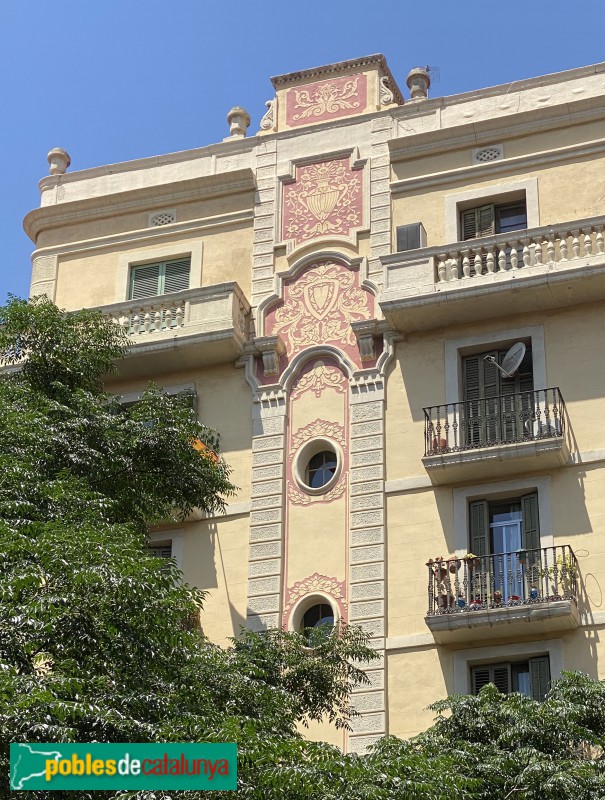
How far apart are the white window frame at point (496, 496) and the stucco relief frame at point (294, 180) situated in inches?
195

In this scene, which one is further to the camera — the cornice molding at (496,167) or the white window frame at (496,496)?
the cornice molding at (496,167)

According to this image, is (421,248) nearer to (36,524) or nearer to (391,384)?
(391,384)

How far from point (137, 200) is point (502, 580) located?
32.8 feet

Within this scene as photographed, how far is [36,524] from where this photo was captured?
16547 mm

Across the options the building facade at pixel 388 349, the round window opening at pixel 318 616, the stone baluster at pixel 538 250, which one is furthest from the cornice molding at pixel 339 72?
the round window opening at pixel 318 616

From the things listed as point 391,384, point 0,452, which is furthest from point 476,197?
point 0,452

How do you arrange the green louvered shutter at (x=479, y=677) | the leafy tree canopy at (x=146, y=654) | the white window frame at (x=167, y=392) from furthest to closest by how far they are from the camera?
the white window frame at (x=167, y=392), the green louvered shutter at (x=479, y=677), the leafy tree canopy at (x=146, y=654)

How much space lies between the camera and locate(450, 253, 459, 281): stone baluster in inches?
938

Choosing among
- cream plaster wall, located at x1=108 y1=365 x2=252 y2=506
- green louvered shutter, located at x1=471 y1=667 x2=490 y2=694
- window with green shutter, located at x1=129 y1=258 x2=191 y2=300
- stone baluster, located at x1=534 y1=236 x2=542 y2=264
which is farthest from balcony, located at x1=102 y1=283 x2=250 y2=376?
green louvered shutter, located at x1=471 y1=667 x2=490 y2=694

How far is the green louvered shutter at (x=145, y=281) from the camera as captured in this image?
26.5 metres

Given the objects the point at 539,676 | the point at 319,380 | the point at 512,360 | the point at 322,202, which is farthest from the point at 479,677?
the point at 322,202

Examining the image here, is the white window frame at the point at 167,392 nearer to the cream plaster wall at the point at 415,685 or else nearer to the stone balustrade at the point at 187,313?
the stone balustrade at the point at 187,313

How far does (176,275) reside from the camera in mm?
26547

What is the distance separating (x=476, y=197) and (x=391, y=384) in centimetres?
341
